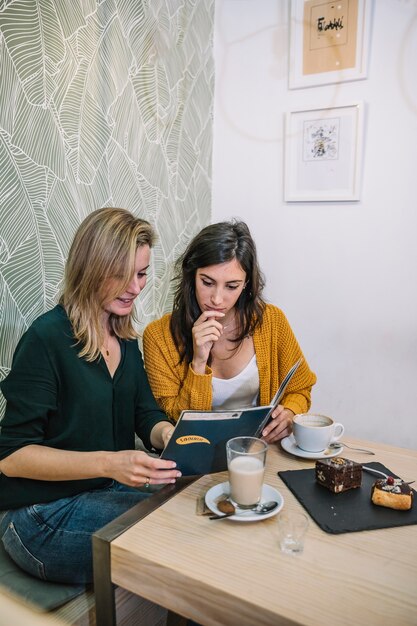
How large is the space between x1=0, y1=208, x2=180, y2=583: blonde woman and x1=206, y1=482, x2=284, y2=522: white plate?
0.33 ft

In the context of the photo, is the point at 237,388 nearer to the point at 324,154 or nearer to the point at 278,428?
the point at 278,428

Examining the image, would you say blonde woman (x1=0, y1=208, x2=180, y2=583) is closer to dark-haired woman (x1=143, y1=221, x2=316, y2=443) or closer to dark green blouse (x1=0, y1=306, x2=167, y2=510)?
dark green blouse (x1=0, y1=306, x2=167, y2=510)

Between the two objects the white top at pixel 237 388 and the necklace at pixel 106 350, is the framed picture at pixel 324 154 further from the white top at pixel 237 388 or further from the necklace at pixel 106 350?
the necklace at pixel 106 350

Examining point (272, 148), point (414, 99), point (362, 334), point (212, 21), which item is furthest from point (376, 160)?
point (212, 21)

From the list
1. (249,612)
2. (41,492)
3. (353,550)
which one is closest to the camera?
(249,612)

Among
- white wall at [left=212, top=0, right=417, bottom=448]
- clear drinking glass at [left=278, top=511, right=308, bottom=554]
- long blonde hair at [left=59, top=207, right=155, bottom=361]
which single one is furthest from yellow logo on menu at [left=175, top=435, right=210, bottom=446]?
white wall at [left=212, top=0, right=417, bottom=448]

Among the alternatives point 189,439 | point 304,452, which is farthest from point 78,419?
point 304,452

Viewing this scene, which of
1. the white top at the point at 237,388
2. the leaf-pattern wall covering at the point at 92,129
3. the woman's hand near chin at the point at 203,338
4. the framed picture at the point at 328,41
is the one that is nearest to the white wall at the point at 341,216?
the framed picture at the point at 328,41

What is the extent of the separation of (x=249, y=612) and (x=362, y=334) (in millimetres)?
1782

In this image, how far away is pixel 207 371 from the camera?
5.01 ft

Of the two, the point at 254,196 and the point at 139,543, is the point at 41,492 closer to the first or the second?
the point at 139,543

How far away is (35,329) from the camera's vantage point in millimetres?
1177

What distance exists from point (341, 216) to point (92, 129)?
3.89 feet

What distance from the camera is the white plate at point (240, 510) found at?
0.90 meters
